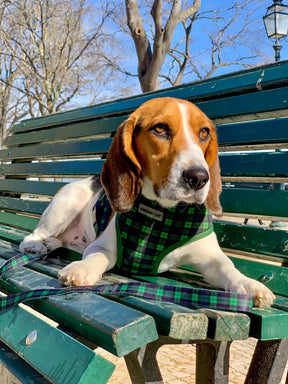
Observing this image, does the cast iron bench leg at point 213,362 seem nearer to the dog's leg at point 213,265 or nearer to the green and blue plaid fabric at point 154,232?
the dog's leg at point 213,265

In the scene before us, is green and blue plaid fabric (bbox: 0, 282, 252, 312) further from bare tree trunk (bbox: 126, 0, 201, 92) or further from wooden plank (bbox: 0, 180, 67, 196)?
bare tree trunk (bbox: 126, 0, 201, 92)

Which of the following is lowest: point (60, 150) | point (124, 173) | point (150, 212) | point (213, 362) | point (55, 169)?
point (213, 362)

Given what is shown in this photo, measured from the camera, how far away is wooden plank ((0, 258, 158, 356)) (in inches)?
49.0

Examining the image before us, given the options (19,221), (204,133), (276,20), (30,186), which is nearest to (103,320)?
(204,133)

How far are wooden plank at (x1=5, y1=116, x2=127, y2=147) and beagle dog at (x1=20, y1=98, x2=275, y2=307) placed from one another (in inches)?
50.5

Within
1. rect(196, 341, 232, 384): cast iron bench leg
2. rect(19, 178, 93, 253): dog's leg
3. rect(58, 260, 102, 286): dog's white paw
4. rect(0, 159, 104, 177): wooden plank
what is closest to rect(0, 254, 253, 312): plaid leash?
rect(58, 260, 102, 286): dog's white paw

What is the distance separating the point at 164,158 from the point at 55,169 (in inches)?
97.8

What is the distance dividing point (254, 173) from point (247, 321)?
1.26 meters

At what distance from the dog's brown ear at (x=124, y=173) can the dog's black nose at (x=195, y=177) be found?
1.21 feet

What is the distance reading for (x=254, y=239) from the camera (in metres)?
2.46

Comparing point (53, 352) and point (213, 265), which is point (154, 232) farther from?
point (53, 352)

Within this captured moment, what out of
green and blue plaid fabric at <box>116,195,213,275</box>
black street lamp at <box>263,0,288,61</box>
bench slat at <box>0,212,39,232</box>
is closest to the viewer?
green and blue plaid fabric at <box>116,195,213,275</box>

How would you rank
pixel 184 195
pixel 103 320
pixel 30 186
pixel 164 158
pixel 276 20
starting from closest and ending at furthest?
pixel 103 320, pixel 184 195, pixel 164 158, pixel 30 186, pixel 276 20

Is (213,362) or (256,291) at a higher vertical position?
(256,291)
